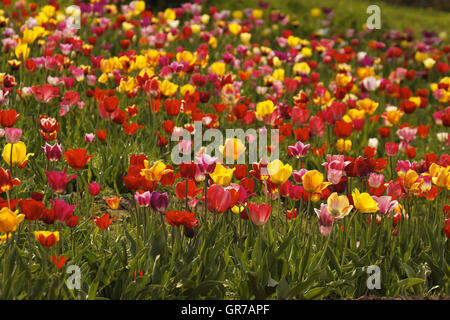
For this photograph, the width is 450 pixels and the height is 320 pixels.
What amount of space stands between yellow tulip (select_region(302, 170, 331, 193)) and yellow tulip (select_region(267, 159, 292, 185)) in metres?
0.11

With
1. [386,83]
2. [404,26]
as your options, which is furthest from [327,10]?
[386,83]

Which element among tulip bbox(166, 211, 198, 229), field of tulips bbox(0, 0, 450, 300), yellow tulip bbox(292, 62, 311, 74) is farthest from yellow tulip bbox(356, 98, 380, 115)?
tulip bbox(166, 211, 198, 229)

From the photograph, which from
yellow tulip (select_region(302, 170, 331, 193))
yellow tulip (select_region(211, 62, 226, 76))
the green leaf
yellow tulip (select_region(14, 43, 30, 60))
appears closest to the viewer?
the green leaf

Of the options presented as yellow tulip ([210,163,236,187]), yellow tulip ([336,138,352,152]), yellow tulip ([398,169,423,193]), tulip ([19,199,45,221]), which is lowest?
yellow tulip ([336,138,352,152])

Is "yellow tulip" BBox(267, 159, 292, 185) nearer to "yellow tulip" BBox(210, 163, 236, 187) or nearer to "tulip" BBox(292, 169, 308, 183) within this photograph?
"tulip" BBox(292, 169, 308, 183)

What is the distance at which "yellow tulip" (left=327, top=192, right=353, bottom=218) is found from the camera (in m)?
2.50

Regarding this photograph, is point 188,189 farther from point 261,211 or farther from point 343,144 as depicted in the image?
point 343,144

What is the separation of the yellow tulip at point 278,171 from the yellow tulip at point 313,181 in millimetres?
110

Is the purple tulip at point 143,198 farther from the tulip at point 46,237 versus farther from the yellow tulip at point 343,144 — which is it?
→ the yellow tulip at point 343,144

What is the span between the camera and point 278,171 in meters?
2.70

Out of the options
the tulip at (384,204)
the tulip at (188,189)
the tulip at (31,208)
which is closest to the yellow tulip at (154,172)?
the tulip at (188,189)

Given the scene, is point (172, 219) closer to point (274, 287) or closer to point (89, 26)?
point (274, 287)

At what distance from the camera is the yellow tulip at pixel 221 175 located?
107 inches
